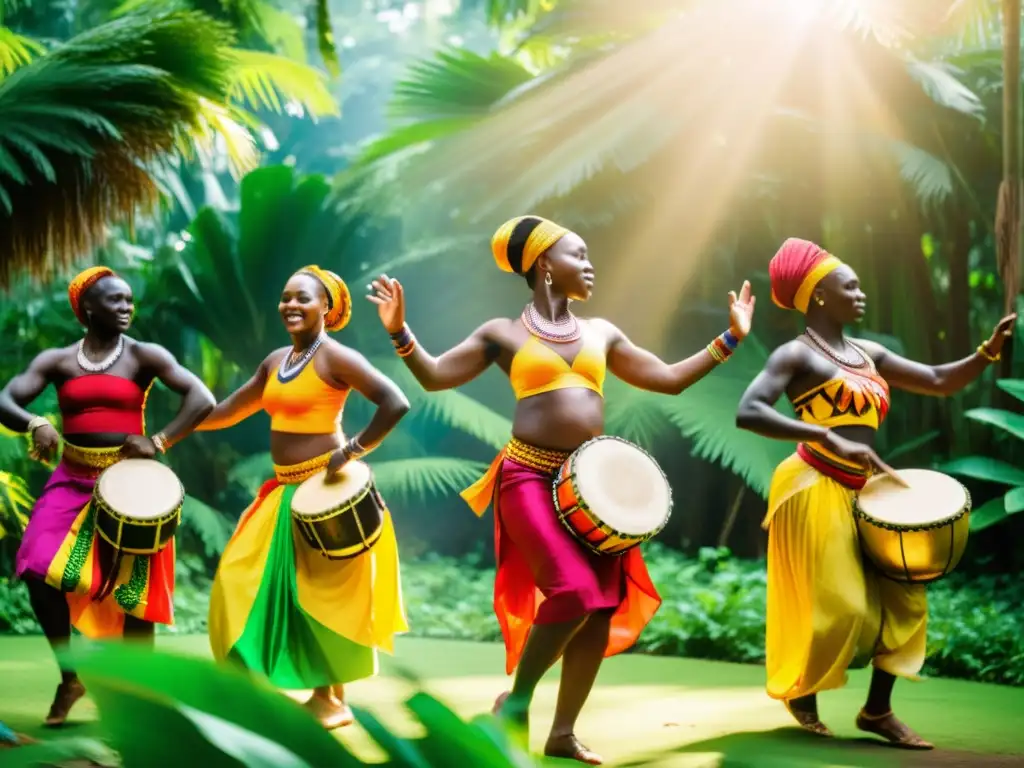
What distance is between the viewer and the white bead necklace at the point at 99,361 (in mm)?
5324

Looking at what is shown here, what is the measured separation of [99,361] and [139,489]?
64 centimetres

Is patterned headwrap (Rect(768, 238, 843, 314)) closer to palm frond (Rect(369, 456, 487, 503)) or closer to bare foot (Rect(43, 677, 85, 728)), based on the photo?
bare foot (Rect(43, 677, 85, 728))

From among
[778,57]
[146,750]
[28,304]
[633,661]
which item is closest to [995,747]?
[633,661]

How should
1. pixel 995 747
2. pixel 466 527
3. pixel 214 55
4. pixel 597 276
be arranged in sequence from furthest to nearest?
1. pixel 466 527
2. pixel 597 276
3. pixel 214 55
4. pixel 995 747

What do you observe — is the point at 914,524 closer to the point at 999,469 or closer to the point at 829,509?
the point at 829,509

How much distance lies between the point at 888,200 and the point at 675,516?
3467 millimetres

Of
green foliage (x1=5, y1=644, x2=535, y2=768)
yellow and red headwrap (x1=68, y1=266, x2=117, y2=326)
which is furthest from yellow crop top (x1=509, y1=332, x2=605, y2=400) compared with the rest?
green foliage (x1=5, y1=644, x2=535, y2=768)

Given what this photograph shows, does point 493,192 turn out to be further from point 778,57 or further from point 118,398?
point 118,398

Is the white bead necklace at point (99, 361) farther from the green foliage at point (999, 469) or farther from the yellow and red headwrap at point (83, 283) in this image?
the green foliage at point (999, 469)

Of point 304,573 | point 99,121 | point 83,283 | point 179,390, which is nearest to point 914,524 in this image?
point 304,573

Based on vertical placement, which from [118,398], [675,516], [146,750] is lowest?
[675,516]

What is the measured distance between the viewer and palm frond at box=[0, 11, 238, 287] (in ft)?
20.8

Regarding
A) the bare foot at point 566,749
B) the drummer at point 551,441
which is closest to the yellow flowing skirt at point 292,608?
the drummer at point 551,441

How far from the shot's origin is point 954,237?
1175cm
